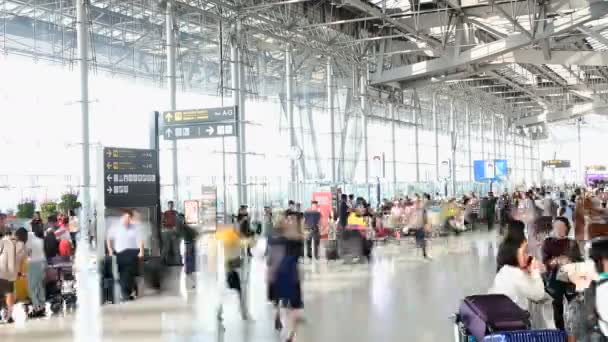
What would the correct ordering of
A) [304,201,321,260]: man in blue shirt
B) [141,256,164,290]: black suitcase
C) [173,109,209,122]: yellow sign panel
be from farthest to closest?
[304,201,321,260]: man in blue shirt, [173,109,209,122]: yellow sign panel, [141,256,164,290]: black suitcase

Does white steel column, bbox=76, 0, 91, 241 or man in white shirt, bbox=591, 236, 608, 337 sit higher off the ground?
white steel column, bbox=76, 0, 91, 241

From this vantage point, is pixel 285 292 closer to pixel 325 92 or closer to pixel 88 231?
pixel 88 231

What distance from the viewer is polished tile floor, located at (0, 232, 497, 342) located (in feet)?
28.5

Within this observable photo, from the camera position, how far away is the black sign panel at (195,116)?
53.5 feet

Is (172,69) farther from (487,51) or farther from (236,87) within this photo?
(487,51)

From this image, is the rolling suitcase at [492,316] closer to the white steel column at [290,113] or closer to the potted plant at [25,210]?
the potted plant at [25,210]

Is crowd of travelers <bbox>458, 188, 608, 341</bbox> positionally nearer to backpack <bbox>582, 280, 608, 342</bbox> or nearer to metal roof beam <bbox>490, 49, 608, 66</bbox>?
backpack <bbox>582, 280, 608, 342</bbox>

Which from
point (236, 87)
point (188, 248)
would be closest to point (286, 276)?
point (188, 248)

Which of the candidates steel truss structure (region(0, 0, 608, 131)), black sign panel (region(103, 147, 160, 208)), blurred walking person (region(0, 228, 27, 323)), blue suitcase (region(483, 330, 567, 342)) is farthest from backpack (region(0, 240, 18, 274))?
steel truss structure (region(0, 0, 608, 131))

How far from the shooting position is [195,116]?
53.9 feet

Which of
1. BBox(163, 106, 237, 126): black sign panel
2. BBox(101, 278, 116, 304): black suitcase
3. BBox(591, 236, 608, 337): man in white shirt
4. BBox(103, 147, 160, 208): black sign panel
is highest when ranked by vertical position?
BBox(163, 106, 237, 126): black sign panel

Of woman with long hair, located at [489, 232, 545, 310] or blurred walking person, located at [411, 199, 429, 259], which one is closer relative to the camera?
woman with long hair, located at [489, 232, 545, 310]

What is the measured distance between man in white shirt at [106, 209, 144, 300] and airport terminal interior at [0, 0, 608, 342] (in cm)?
3

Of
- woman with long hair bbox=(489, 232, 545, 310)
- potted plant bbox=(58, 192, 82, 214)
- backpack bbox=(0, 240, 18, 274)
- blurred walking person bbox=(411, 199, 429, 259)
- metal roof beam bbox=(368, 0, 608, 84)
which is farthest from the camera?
metal roof beam bbox=(368, 0, 608, 84)
